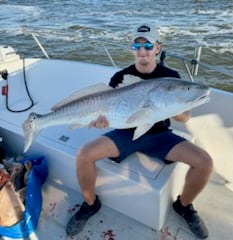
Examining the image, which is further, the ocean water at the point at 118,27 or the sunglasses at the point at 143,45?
the ocean water at the point at 118,27

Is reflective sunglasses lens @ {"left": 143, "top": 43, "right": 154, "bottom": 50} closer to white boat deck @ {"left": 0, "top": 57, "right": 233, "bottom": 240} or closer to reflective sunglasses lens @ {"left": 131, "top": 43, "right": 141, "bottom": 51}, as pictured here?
reflective sunglasses lens @ {"left": 131, "top": 43, "right": 141, "bottom": 51}

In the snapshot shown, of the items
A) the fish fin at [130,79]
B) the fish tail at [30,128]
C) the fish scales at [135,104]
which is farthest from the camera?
the fish tail at [30,128]

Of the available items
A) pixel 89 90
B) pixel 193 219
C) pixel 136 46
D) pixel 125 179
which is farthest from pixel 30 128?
pixel 193 219

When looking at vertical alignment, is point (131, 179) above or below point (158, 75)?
below

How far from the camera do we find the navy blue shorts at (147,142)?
2.46 m

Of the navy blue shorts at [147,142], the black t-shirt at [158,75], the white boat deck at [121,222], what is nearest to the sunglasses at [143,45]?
the black t-shirt at [158,75]

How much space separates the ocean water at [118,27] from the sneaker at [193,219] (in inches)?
150

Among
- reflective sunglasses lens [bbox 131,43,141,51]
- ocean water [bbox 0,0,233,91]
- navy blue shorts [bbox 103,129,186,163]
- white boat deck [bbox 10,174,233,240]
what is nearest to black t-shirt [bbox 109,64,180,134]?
navy blue shorts [bbox 103,129,186,163]

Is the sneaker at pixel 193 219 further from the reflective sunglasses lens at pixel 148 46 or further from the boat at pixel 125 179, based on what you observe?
the reflective sunglasses lens at pixel 148 46

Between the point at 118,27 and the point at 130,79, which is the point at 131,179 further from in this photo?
the point at 118,27

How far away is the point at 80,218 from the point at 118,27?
333 inches

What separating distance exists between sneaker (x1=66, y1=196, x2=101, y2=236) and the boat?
57mm

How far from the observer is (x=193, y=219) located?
8.27 feet

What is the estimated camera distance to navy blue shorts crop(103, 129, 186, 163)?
2463mm
